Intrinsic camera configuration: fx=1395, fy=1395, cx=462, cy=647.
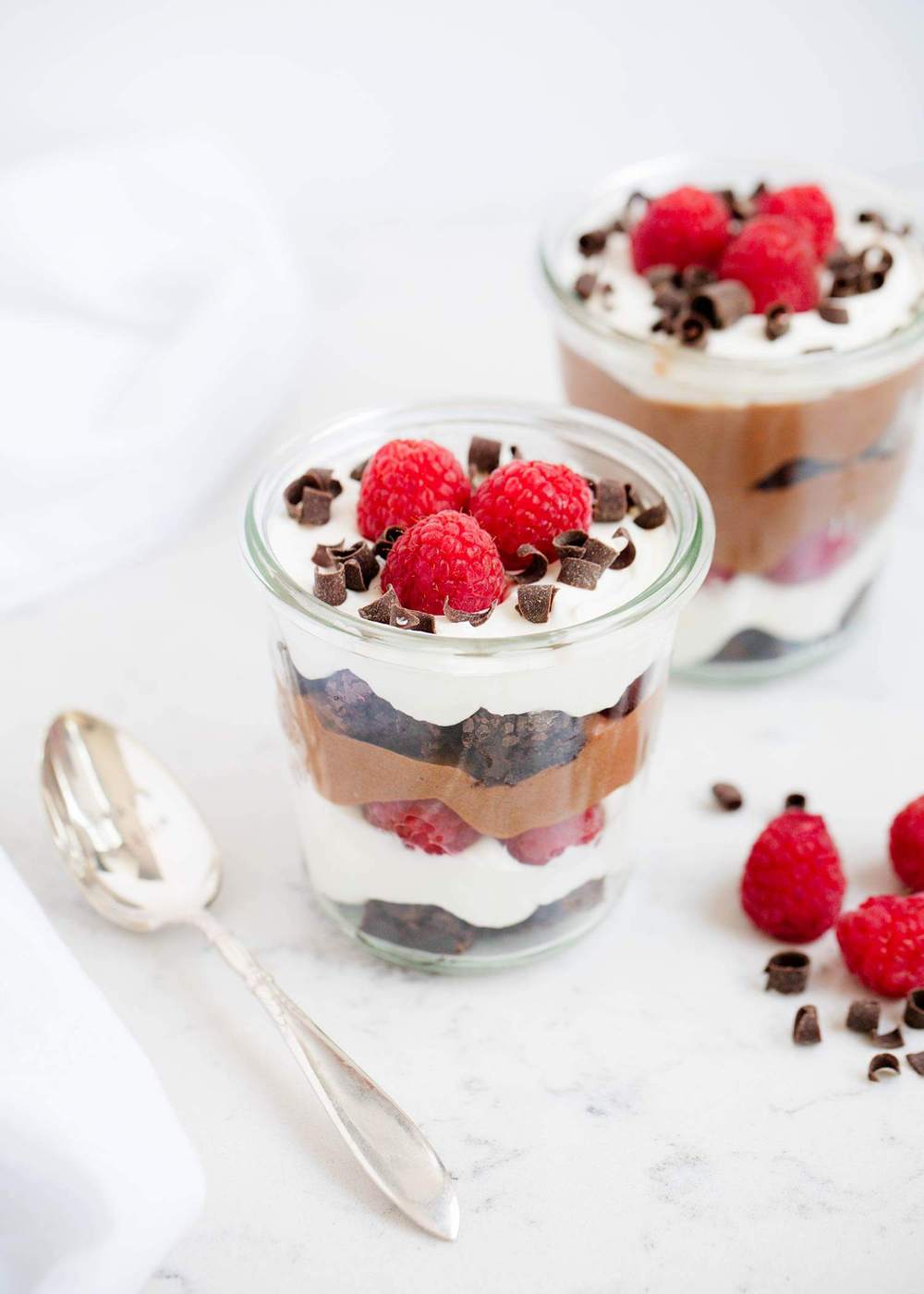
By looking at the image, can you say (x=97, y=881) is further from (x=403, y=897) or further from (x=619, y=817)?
(x=619, y=817)

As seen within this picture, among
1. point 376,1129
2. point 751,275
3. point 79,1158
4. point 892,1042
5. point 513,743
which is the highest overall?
point 751,275

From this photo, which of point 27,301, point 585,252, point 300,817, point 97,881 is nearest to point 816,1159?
point 300,817

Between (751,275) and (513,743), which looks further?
(751,275)

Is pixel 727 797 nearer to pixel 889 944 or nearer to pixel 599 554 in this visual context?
pixel 889 944

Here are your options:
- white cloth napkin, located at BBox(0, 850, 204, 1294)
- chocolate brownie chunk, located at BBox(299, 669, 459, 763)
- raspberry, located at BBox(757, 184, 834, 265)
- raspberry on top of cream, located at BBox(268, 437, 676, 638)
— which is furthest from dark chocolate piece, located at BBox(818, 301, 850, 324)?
white cloth napkin, located at BBox(0, 850, 204, 1294)

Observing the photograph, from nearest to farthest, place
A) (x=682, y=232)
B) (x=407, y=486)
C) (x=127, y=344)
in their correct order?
(x=407, y=486) → (x=682, y=232) → (x=127, y=344)

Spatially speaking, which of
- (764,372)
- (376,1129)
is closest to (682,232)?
(764,372)
